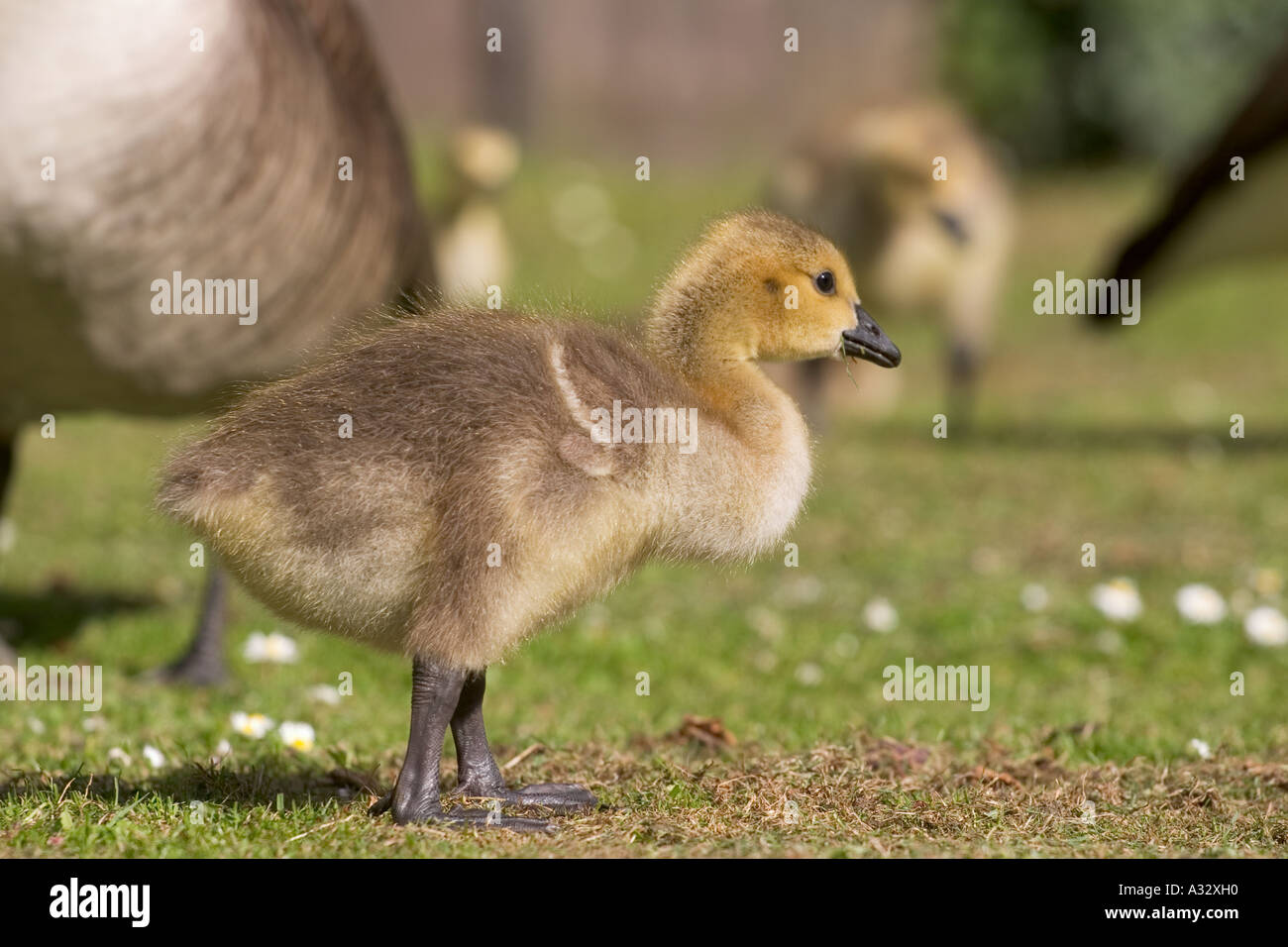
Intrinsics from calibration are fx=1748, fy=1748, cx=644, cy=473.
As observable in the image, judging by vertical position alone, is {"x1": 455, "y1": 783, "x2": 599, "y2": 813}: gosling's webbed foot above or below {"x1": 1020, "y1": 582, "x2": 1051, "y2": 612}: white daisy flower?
below

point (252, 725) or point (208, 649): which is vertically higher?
point (208, 649)

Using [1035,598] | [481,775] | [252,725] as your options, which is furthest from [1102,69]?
[481,775]

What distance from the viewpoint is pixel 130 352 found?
508 cm

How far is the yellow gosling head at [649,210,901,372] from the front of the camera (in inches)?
140

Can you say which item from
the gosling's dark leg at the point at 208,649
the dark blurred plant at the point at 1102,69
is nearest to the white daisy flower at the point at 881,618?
the gosling's dark leg at the point at 208,649

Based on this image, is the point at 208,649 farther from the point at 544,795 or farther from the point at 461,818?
the point at 461,818

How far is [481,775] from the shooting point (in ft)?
11.8

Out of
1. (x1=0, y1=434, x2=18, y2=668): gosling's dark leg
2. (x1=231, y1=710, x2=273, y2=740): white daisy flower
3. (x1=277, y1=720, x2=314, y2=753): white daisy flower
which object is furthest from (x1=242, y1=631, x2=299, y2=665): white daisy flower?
(x1=277, y1=720, x2=314, y2=753): white daisy flower

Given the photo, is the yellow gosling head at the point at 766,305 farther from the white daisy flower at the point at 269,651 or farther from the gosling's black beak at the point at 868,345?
the white daisy flower at the point at 269,651

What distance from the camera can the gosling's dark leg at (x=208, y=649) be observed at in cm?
579

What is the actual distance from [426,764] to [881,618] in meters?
3.43

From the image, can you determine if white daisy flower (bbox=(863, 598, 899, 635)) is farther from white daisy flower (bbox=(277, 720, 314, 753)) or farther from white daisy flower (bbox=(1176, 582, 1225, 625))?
white daisy flower (bbox=(277, 720, 314, 753))

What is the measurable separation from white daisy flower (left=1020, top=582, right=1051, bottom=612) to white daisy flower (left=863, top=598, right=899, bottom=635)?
1.64ft
